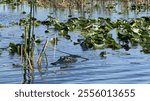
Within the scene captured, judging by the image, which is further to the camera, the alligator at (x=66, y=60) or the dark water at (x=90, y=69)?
the alligator at (x=66, y=60)

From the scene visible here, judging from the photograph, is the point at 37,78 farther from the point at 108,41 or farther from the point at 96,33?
the point at 96,33

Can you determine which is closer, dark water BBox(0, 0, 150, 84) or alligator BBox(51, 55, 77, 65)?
dark water BBox(0, 0, 150, 84)

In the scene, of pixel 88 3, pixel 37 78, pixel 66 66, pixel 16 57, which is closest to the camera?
pixel 37 78

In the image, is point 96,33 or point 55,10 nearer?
point 96,33

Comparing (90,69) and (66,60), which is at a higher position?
(66,60)

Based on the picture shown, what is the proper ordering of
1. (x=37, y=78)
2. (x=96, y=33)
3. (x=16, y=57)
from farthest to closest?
(x=96, y=33) → (x=16, y=57) → (x=37, y=78)

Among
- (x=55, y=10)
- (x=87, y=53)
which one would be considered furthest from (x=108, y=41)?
(x=55, y=10)

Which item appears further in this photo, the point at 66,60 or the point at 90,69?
the point at 66,60

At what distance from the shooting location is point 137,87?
6.12m

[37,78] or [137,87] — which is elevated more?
[137,87]

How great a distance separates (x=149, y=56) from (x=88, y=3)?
21428 millimetres

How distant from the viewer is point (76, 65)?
11.9 metres

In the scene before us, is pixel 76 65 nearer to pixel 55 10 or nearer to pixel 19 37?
pixel 19 37

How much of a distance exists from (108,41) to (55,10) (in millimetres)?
15498
